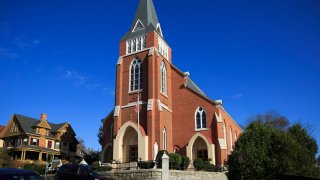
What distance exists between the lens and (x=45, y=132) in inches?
2028

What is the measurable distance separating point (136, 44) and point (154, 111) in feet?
32.0

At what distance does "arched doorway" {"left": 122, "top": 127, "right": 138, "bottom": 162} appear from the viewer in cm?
3275

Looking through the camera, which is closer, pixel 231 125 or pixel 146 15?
pixel 146 15

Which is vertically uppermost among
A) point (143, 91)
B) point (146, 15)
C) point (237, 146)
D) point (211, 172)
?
point (146, 15)

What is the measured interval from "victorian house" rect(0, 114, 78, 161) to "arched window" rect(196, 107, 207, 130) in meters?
27.4

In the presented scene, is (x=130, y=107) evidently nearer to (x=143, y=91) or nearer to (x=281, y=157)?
(x=143, y=91)

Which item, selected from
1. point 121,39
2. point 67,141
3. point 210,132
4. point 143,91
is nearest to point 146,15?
point 121,39

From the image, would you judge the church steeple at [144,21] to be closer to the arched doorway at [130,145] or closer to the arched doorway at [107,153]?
the arched doorway at [130,145]

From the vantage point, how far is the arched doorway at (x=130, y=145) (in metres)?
32.8

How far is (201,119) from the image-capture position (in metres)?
34.8

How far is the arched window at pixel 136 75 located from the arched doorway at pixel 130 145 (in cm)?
521

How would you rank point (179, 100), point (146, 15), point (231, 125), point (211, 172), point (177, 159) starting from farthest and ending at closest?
point (231, 125)
point (146, 15)
point (179, 100)
point (211, 172)
point (177, 159)

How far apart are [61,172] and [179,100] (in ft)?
68.7

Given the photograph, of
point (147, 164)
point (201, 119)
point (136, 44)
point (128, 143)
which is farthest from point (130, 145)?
point (136, 44)
